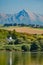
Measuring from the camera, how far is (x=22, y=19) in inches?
2517

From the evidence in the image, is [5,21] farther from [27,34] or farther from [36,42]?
[36,42]

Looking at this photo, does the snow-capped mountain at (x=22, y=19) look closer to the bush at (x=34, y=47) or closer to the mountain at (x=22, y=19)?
the mountain at (x=22, y=19)

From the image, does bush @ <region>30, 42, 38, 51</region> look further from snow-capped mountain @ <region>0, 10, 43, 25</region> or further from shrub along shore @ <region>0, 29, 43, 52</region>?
snow-capped mountain @ <region>0, 10, 43, 25</region>

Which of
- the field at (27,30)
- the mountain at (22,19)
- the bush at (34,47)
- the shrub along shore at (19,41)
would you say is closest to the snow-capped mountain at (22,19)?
the mountain at (22,19)

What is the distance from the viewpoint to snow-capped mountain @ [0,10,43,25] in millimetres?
60675

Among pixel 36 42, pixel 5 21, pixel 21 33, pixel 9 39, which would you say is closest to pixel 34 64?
pixel 36 42

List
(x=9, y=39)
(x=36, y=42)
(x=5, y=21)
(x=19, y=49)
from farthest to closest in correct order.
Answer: (x=5, y=21)
(x=9, y=39)
(x=36, y=42)
(x=19, y=49)

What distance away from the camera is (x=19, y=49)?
43562 millimetres

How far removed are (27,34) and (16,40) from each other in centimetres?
453

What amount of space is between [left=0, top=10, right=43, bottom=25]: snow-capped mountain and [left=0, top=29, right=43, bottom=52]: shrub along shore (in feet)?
22.4

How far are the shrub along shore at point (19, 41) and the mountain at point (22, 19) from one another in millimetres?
6837

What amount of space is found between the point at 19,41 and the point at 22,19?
16.5 metres

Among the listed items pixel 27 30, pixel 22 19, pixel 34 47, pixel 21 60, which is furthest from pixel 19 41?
pixel 21 60

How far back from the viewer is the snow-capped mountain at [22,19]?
60675mm
